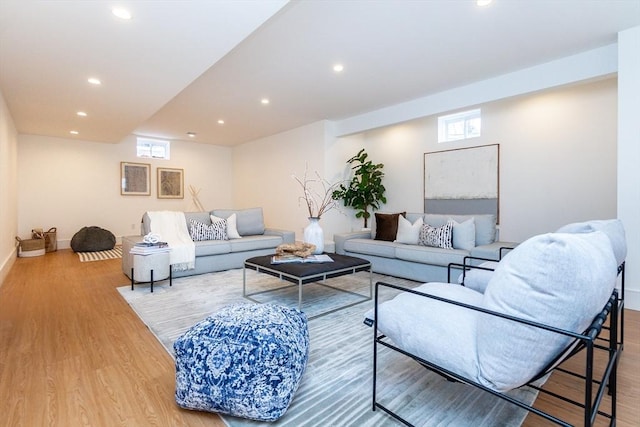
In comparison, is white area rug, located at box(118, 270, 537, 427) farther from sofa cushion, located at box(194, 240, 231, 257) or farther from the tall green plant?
the tall green plant

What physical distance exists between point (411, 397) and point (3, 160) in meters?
5.71

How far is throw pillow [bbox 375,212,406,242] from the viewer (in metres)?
4.72

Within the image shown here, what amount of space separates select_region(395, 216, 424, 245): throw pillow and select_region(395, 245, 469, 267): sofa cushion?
192mm

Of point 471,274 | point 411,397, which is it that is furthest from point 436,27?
point 411,397

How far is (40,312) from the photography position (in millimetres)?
2943

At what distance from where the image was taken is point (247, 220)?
5.37m

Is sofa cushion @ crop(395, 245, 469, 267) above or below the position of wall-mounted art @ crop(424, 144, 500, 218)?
below

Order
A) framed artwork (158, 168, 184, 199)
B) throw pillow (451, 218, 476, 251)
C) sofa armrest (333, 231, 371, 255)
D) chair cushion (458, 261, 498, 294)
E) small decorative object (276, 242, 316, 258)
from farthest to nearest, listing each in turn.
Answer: framed artwork (158, 168, 184, 199), sofa armrest (333, 231, 371, 255), throw pillow (451, 218, 476, 251), small decorative object (276, 242, 316, 258), chair cushion (458, 261, 498, 294)

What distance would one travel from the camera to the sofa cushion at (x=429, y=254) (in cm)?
365

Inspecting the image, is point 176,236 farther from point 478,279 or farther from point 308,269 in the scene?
point 478,279

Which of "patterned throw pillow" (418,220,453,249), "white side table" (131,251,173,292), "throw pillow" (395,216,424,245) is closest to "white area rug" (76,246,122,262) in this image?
"white side table" (131,251,173,292)

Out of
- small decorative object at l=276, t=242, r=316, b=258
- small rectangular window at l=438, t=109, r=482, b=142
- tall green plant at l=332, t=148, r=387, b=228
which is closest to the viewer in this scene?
small decorative object at l=276, t=242, r=316, b=258

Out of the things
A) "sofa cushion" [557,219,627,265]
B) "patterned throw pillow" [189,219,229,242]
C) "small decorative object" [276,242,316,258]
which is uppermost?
"sofa cushion" [557,219,627,265]

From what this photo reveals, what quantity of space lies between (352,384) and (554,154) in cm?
444
